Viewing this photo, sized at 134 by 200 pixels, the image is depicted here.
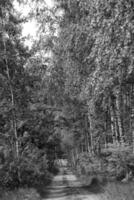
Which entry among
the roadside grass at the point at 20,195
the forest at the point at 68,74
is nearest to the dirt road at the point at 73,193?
the roadside grass at the point at 20,195

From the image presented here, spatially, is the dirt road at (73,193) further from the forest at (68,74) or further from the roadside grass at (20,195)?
the forest at (68,74)

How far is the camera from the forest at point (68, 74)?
7.20 meters

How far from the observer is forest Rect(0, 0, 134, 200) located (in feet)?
23.6

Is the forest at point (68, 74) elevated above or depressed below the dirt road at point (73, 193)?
above

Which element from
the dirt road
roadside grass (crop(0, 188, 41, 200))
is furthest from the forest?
the dirt road

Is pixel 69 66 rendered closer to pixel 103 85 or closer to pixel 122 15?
pixel 103 85

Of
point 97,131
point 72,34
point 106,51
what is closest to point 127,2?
point 106,51

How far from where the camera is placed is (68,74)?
14.6 metres

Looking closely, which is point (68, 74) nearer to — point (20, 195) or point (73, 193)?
point (20, 195)

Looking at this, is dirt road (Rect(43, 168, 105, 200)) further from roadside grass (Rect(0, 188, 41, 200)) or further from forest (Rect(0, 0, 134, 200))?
forest (Rect(0, 0, 134, 200))

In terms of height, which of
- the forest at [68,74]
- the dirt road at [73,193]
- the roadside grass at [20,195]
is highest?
the forest at [68,74]

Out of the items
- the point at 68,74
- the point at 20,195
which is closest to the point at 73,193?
the point at 20,195

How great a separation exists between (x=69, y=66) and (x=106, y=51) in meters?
6.62

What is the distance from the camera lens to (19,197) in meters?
18.5
